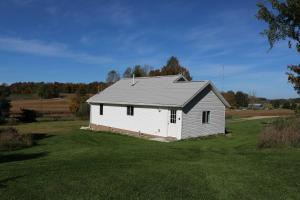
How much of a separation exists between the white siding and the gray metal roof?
643 millimetres

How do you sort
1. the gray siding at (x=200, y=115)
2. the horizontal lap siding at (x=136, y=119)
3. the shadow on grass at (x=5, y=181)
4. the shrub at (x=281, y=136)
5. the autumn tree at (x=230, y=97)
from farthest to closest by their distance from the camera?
the autumn tree at (x=230, y=97) → the horizontal lap siding at (x=136, y=119) → the gray siding at (x=200, y=115) → the shrub at (x=281, y=136) → the shadow on grass at (x=5, y=181)

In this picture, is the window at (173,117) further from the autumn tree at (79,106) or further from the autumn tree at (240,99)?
the autumn tree at (240,99)

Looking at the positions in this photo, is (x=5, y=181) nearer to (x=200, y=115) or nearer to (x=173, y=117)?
(x=173, y=117)

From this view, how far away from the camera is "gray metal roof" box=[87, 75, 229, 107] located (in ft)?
80.7

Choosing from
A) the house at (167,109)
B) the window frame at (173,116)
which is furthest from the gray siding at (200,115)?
the window frame at (173,116)

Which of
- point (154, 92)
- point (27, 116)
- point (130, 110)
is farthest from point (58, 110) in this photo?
point (154, 92)

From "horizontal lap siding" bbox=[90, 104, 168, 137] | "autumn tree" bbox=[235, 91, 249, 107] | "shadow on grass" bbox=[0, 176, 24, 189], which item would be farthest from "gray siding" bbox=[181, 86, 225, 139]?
"autumn tree" bbox=[235, 91, 249, 107]

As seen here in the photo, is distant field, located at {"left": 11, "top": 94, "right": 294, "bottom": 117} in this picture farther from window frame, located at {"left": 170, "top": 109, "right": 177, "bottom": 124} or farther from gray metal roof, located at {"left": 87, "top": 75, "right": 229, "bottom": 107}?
window frame, located at {"left": 170, "top": 109, "right": 177, "bottom": 124}

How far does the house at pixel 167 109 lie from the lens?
24016mm

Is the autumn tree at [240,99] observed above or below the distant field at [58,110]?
above

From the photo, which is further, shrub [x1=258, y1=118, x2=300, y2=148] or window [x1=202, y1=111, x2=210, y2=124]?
window [x1=202, y1=111, x2=210, y2=124]

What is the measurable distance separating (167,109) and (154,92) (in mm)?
3881

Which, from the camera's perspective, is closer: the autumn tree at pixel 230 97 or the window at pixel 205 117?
the window at pixel 205 117

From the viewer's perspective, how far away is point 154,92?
27953mm
